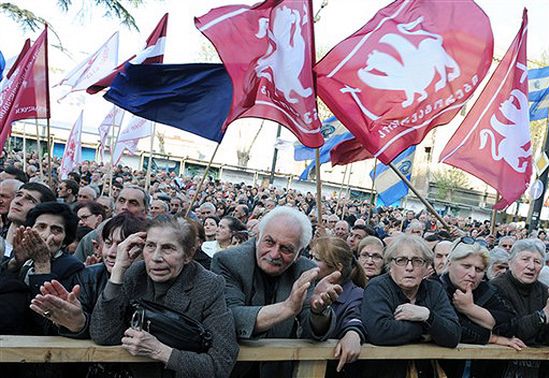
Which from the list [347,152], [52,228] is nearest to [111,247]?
[52,228]

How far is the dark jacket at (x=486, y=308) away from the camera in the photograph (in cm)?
372

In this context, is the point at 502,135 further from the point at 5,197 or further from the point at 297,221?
the point at 5,197

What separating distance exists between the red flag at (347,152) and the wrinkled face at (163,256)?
5.94 metres

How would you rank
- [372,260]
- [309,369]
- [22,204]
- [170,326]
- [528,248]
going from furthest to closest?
[372,260]
[22,204]
[528,248]
[309,369]
[170,326]

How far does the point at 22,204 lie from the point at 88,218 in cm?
108

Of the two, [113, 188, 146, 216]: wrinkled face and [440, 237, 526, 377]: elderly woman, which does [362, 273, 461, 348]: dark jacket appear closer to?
[440, 237, 526, 377]: elderly woman

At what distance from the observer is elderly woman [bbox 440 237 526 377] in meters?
3.72

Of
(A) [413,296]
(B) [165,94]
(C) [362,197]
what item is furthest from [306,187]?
(A) [413,296]

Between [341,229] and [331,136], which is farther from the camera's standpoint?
[331,136]

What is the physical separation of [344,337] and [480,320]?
3.27 feet

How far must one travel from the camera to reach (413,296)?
3.61 meters

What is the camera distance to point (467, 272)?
395 cm

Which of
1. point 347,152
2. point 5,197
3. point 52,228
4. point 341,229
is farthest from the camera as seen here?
point 341,229

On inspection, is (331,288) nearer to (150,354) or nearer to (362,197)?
(150,354)
